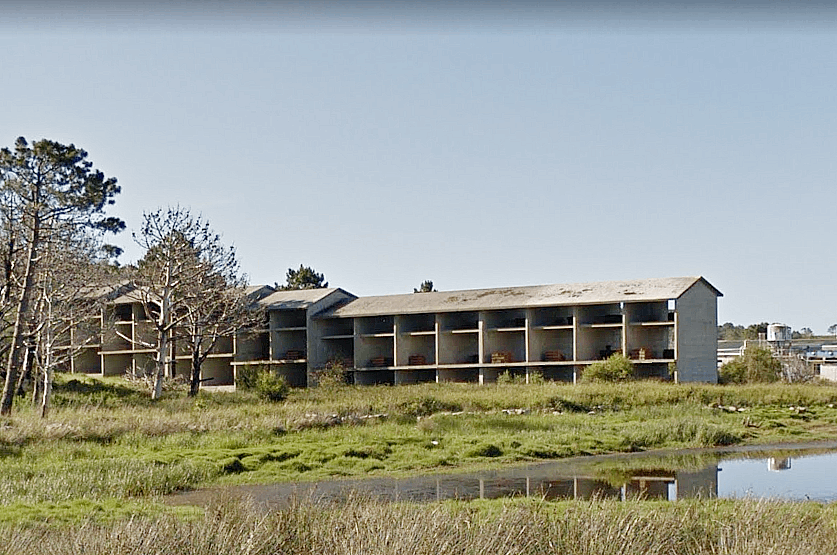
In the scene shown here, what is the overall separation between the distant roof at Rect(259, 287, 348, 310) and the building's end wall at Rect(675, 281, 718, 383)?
2115 centimetres

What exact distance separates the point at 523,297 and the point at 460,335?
4927 mm

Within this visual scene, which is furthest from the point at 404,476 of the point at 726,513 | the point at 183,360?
the point at 183,360

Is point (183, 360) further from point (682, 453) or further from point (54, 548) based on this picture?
point (54, 548)

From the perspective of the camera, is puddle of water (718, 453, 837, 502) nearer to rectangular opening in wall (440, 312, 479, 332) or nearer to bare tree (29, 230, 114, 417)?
bare tree (29, 230, 114, 417)

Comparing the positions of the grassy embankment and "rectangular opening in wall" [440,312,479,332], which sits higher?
"rectangular opening in wall" [440,312,479,332]

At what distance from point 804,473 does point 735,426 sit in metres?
8.70

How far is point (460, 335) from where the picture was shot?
58.2 metres

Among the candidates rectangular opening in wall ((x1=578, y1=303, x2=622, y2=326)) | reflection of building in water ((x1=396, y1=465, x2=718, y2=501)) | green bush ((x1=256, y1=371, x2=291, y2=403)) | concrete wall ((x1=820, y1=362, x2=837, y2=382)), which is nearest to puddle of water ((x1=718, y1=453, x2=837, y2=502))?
reflection of building in water ((x1=396, y1=465, x2=718, y2=501))

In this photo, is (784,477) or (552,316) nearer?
(784,477)

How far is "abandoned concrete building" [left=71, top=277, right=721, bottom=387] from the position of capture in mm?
51062

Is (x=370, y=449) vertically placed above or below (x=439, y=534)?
below

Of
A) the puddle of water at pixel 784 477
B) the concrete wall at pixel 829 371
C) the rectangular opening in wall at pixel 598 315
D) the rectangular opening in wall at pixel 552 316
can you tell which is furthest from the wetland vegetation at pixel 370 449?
the concrete wall at pixel 829 371

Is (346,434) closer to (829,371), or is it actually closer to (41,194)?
(41,194)

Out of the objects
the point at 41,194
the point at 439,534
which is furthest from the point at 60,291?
the point at 439,534
